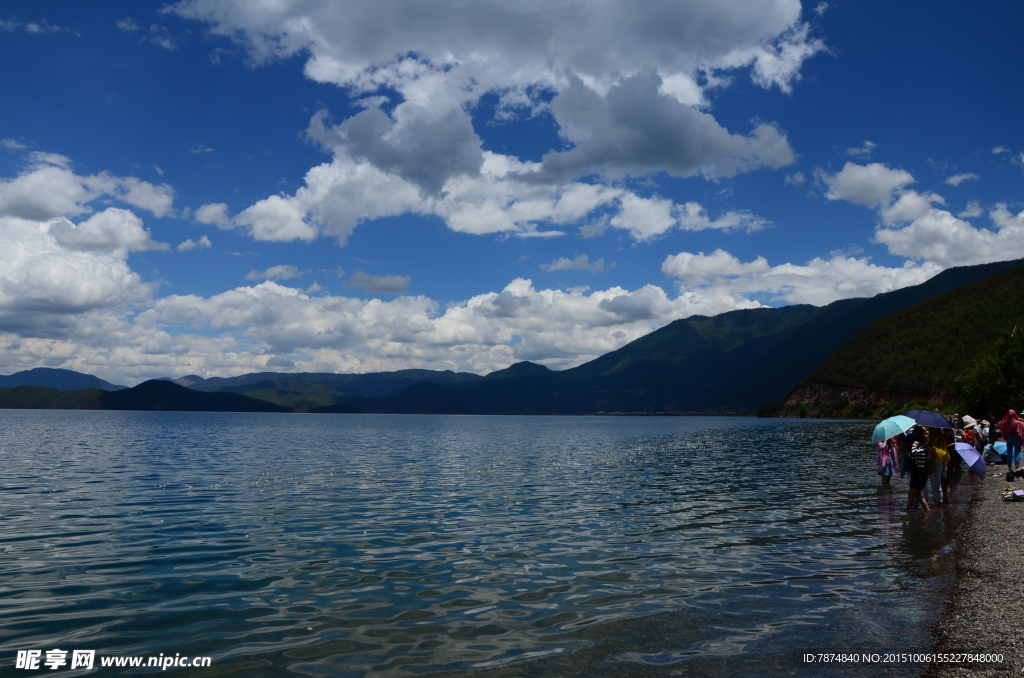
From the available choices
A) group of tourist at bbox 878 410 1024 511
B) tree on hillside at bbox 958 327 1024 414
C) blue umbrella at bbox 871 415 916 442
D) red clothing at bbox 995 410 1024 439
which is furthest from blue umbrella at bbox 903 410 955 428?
tree on hillside at bbox 958 327 1024 414

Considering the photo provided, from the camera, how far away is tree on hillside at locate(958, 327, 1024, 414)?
92125 mm

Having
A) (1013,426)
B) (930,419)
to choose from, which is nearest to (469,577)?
(930,419)

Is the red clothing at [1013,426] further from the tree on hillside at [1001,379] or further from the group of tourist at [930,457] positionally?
the tree on hillside at [1001,379]

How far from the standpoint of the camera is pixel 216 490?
35.2 m

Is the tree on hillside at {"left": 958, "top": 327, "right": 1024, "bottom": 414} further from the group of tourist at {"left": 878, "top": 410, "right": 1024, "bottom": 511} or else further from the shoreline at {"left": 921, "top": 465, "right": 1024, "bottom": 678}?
the shoreline at {"left": 921, "top": 465, "right": 1024, "bottom": 678}

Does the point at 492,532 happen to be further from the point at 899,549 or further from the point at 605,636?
the point at 899,549

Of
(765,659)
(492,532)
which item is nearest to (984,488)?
(492,532)

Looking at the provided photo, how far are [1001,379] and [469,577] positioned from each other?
110262mm

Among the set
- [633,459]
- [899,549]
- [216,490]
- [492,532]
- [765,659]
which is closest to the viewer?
[765,659]

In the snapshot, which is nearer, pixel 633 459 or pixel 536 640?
pixel 536 640

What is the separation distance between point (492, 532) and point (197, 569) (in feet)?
33.7

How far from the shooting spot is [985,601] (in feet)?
43.3

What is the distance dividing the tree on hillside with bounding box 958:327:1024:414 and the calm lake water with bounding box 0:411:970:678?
254ft

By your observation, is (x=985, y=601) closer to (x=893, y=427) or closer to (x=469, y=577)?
(x=469, y=577)
